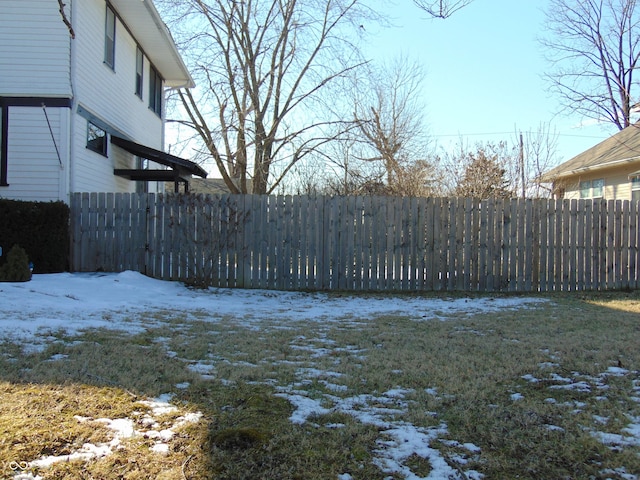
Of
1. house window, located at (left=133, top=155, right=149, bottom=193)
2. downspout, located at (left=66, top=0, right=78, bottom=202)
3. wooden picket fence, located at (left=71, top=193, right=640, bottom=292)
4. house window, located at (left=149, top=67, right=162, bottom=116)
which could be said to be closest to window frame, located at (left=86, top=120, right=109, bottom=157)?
downspout, located at (left=66, top=0, right=78, bottom=202)

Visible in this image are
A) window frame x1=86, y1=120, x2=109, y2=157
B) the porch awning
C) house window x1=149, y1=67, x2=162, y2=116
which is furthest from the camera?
house window x1=149, y1=67, x2=162, y2=116

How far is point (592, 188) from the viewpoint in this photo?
63.4 feet

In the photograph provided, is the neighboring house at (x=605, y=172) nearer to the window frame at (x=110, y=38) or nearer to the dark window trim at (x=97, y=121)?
the dark window trim at (x=97, y=121)

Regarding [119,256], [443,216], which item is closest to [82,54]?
[119,256]

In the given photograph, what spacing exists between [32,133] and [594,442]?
10664 millimetres

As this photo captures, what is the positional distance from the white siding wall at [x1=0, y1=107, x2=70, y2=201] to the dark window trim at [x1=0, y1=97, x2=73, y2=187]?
0.07 metres

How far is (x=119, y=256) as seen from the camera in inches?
401

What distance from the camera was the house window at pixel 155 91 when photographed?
54.1 feet

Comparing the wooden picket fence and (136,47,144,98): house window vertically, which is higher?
(136,47,144,98): house window

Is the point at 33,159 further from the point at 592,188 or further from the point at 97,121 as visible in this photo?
the point at 592,188

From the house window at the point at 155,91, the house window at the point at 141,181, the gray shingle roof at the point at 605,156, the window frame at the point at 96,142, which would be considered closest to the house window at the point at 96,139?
the window frame at the point at 96,142

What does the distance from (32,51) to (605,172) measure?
1805 centimetres

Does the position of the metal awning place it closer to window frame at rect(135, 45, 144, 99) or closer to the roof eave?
window frame at rect(135, 45, 144, 99)

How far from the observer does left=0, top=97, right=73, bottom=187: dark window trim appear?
32.7 ft
